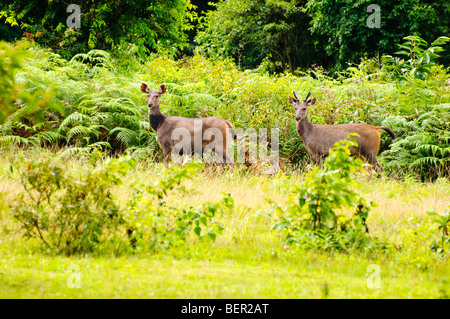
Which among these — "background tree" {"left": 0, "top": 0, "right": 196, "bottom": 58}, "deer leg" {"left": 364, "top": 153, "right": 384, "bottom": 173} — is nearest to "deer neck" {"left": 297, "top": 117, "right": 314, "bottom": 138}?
"deer leg" {"left": 364, "top": 153, "right": 384, "bottom": 173}

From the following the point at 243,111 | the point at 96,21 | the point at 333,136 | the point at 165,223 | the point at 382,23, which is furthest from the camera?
the point at 382,23

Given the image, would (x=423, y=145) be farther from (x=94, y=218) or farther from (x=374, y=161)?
(x=94, y=218)

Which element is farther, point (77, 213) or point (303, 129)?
point (303, 129)

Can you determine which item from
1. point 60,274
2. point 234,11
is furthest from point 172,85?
point 234,11

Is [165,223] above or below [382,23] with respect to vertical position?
below

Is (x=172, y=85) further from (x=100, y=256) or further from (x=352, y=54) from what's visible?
(x=352, y=54)

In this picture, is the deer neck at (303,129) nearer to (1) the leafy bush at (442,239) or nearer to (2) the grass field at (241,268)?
(2) the grass field at (241,268)

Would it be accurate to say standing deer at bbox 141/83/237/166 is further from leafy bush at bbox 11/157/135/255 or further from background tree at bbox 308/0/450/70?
background tree at bbox 308/0/450/70

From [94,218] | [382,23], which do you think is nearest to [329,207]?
[94,218]

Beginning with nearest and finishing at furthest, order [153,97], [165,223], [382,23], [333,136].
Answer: [165,223], [333,136], [153,97], [382,23]

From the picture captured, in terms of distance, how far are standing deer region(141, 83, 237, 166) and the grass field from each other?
356cm

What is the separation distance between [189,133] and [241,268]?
5.84 m

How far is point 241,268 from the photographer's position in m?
4.86
